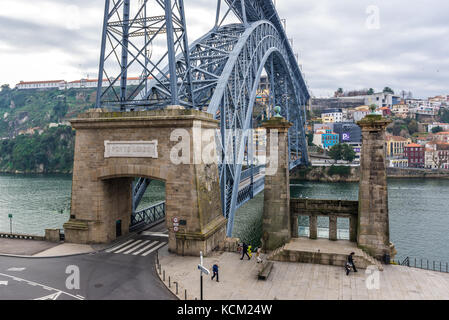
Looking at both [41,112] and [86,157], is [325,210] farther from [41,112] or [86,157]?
[41,112]

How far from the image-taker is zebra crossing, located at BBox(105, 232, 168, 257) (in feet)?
59.0

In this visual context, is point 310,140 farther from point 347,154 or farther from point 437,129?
point 437,129

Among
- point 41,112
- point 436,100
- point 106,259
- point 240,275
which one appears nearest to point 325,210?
point 240,275

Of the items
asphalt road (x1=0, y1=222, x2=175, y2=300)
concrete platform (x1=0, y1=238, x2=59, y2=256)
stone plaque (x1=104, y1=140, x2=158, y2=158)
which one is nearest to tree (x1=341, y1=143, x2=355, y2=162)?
stone plaque (x1=104, y1=140, x2=158, y2=158)

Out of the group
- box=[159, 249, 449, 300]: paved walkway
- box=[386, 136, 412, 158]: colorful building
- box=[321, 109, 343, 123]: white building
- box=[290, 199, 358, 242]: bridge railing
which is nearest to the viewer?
box=[159, 249, 449, 300]: paved walkway

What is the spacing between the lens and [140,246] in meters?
19.1

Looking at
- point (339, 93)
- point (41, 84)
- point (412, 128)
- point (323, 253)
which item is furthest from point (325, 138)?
point (41, 84)

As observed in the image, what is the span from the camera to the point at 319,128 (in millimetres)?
117438

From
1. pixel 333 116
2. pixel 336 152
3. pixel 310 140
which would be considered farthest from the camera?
pixel 333 116

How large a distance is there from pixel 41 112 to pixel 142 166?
537 ft

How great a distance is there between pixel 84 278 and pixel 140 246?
480 cm

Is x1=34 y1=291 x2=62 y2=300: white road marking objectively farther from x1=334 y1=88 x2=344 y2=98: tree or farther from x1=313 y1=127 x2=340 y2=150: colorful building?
x1=334 y1=88 x2=344 y2=98: tree

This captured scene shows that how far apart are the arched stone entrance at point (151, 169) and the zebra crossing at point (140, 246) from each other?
1.13m

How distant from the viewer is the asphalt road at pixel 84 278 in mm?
12875
